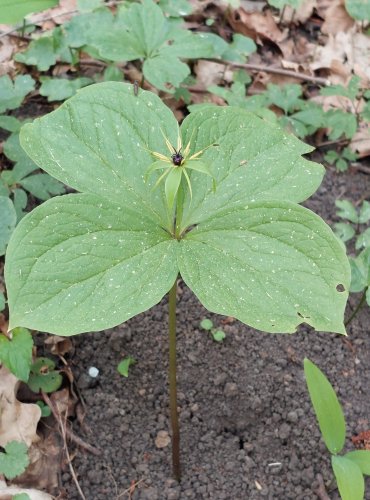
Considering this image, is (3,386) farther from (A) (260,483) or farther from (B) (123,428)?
(A) (260,483)

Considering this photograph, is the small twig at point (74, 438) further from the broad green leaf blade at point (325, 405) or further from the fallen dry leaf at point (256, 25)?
the fallen dry leaf at point (256, 25)

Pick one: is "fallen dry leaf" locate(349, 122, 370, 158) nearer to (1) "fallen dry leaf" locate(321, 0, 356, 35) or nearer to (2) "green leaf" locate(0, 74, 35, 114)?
(1) "fallen dry leaf" locate(321, 0, 356, 35)

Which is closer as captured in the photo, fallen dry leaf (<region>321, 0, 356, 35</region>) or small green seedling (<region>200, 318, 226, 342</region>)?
small green seedling (<region>200, 318, 226, 342</region>)

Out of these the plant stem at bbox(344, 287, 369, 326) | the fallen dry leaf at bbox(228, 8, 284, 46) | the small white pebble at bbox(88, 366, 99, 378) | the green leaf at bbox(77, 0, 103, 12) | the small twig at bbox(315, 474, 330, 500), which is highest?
the green leaf at bbox(77, 0, 103, 12)

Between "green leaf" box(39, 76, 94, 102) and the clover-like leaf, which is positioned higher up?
the clover-like leaf

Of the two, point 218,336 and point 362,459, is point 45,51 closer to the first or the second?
point 218,336

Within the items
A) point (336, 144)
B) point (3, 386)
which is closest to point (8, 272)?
point (3, 386)

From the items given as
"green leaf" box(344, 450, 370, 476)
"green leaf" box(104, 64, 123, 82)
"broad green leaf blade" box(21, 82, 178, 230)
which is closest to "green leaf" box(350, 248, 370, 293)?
"green leaf" box(344, 450, 370, 476)
